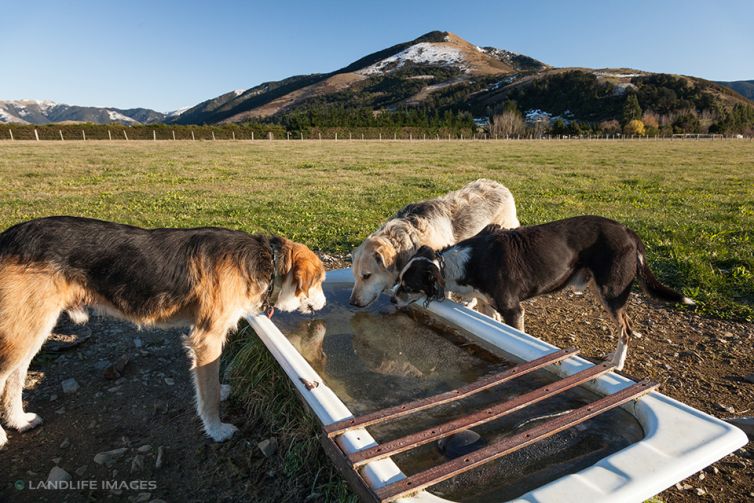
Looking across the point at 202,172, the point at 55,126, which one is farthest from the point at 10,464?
the point at 55,126

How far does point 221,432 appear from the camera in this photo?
160 inches

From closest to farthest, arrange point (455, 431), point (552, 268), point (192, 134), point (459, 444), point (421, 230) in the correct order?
point (455, 431) → point (459, 444) → point (552, 268) → point (421, 230) → point (192, 134)

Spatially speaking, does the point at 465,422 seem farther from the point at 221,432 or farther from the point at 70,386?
the point at 70,386

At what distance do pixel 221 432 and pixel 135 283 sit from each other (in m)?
1.50

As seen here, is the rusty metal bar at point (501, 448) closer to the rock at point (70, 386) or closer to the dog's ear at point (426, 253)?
the dog's ear at point (426, 253)

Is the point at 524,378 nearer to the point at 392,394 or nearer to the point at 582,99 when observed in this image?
the point at 392,394

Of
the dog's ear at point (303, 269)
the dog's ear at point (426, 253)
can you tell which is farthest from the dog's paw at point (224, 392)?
the dog's ear at point (426, 253)

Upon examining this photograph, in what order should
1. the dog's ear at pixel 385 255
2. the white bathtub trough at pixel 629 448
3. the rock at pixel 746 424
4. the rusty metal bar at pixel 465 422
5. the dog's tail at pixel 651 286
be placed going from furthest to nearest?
1. the dog's ear at pixel 385 255
2. the dog's tail at pixel 651 286
3. the rock at pixel 746 424
4. the rusty metal bar at pixel 465 422
5. the white bathtub trough at pixel 629 448

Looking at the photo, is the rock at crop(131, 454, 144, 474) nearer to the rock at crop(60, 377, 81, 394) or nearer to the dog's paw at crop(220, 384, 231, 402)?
the dog's paw at crop(220, 384, 231, 402)

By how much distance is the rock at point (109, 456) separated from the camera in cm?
380

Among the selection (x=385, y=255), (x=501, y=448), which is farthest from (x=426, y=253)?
(x=501, y=448)

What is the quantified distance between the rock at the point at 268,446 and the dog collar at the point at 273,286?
135 cm

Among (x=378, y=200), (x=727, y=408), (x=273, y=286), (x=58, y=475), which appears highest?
(x=273, y=286)

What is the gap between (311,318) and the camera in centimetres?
575
